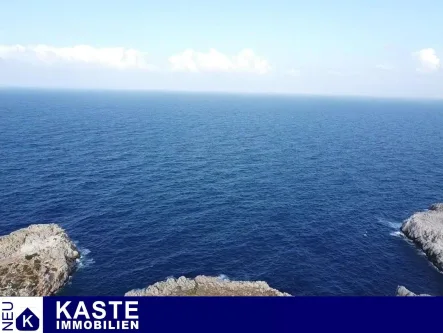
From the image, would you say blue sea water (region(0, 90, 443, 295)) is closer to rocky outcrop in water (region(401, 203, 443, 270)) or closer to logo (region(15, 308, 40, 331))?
rocky outcrop in water (region(401, 203, 443, 270))

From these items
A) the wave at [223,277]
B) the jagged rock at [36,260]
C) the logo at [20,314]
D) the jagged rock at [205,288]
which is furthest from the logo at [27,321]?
the wave at [223,277]

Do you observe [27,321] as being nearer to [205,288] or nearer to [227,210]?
[205,288]

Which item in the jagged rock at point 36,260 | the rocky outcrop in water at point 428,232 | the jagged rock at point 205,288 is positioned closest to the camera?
the jagged rock at point 205,288

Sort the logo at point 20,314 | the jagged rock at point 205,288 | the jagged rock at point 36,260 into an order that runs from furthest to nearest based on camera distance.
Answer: the jagged rock at point 36,260, the jagged rock at point 205,288, the logo at point 20,314

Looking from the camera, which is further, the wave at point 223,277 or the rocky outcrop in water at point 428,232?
the rocky outcrop in water at point 428,232

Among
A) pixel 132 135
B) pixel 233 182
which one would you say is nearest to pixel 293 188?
pixel 233 182

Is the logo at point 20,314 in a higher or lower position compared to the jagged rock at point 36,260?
higher

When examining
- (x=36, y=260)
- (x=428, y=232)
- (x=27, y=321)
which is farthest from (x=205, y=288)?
(x=428, y=232)

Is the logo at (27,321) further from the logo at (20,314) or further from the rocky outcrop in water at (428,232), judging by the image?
the rocky outcrop in water at (428,232)
